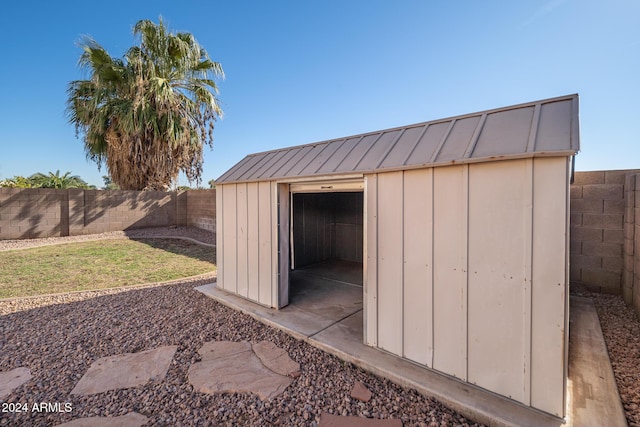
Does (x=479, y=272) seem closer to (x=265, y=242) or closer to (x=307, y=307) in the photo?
(x=307, y=307)

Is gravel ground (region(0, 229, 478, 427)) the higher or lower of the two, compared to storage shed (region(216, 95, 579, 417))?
lower

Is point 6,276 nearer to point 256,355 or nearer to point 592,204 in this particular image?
point 256,355

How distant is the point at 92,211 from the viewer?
32.4ft

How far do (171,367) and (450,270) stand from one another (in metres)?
2.67

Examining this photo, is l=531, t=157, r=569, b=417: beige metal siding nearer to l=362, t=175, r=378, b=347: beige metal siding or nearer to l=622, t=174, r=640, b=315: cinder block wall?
l=362, t=175, r=378, b=347: beige metal siding

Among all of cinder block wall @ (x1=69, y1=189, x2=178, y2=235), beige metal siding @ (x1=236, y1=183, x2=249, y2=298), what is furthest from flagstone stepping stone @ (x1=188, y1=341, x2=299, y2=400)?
cinder block wall @ (x1=69, y1=189, x2=178, y2=235)

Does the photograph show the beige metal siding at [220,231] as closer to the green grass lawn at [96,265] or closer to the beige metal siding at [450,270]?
the green grass lawn at [96,265]

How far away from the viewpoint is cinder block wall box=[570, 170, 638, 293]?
3.88m

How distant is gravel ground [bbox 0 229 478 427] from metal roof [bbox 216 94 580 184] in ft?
6.22

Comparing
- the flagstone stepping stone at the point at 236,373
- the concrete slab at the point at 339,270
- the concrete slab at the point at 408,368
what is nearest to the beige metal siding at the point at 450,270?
the concrete slab at the point at 408,368

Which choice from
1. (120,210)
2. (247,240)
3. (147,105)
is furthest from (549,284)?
(120,210)

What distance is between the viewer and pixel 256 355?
8.85 ft

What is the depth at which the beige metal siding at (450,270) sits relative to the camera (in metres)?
2.10

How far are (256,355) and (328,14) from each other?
24.1 ft
